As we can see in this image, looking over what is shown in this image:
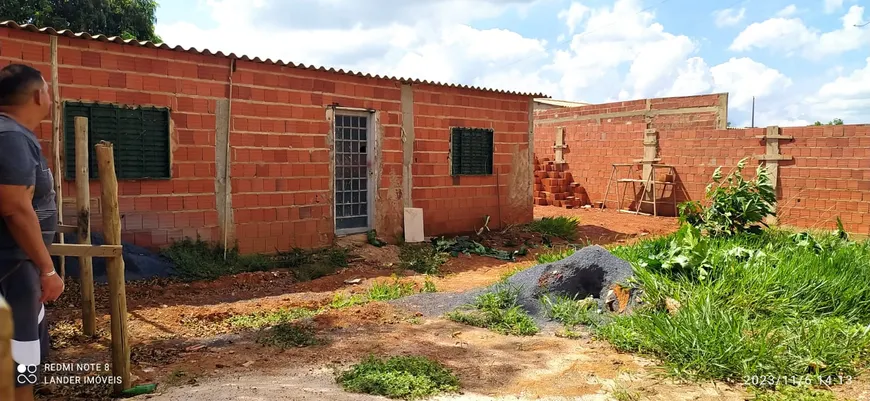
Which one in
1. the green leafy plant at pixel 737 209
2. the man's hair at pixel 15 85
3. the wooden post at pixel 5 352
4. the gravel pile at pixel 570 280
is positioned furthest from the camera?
the green leafy plant at pixel 737 209

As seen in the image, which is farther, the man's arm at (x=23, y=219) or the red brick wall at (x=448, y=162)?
the red brick wall at (x=448, y=162)

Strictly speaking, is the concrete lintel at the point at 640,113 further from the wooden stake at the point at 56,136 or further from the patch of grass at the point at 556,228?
the wooden stake at the point at 56,136

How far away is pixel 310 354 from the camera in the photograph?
4.16 m

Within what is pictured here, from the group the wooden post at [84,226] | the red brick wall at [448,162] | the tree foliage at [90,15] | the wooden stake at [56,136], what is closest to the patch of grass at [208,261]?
the wooden stake at [56,136]

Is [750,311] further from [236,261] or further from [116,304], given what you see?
[236,261]

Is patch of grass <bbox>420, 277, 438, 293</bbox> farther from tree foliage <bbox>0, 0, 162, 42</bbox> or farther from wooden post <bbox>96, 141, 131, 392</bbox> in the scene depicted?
tree foliage <bbox>0, 0, 162, 42</bbox>

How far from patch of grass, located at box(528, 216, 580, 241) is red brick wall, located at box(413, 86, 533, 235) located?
35cm

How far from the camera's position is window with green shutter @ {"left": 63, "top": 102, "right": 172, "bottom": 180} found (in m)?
6.29

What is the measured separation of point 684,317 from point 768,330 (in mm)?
559

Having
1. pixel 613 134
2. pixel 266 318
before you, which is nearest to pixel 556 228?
pixel 613 134

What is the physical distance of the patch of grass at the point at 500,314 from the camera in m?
4.82

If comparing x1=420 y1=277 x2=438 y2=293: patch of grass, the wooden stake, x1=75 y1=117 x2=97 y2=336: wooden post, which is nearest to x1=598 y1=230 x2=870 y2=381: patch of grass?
x1=420 y1=277 x2=438 y2=293: patch of grass

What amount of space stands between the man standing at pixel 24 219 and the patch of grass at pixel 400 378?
5.31 ft

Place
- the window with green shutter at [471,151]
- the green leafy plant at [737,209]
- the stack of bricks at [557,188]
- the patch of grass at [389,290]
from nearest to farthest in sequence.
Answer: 1. the patch of grass at [389,290]
2. the green leafy plant at [737,209]
3. the window with green shutter at [471,151]
4. the stack of bricks at [557,188]
